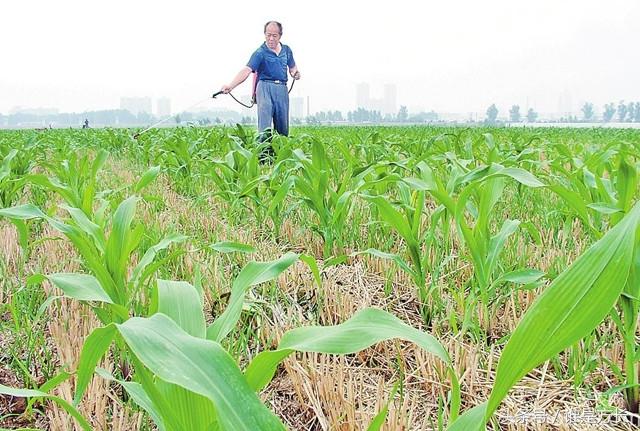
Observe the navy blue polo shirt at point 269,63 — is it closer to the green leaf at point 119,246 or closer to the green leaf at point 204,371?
the green leaf at point 119,246

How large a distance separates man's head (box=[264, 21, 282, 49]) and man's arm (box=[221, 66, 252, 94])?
37 centimetres

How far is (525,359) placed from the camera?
1.90 feet

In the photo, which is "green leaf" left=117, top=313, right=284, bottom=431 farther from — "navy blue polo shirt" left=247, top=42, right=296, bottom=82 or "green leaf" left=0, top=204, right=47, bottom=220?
"navy blue polo shirt" left=247, top=42, right=296, bottom=82

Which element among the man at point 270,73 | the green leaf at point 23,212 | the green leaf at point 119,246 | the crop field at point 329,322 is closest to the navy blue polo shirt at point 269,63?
the man at point 270,73

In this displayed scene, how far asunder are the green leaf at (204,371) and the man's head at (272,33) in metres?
5.43

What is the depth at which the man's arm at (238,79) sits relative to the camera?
17.0 ft

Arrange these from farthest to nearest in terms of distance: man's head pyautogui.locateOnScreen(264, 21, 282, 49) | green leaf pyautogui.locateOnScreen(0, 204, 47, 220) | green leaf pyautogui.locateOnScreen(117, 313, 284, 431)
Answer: man's head pyautogui.locateOnScreen(264, 21, 282, 49)
green leaf pyautogui.locateOnScreen(0, 204, 47, 220)
green leaf pyautogui.locateOnScreen(117, 313, 284, 431)

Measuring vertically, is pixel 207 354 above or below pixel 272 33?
below

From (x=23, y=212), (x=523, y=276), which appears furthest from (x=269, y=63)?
(x=523, y=276)

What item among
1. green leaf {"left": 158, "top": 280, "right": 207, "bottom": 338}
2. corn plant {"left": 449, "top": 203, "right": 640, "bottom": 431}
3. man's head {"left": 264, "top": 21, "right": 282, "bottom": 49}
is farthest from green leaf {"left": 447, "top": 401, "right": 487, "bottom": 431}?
man's head {"left": 264, "top": 21, "right": 282, "bottom": 49}

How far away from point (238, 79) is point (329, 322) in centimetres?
423

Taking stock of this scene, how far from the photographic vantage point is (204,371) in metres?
0.57

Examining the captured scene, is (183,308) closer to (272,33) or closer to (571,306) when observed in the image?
Result: (571,306)

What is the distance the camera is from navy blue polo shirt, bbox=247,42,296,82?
566 centimetres
